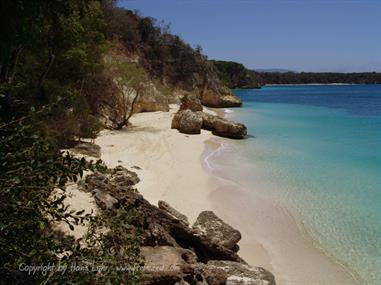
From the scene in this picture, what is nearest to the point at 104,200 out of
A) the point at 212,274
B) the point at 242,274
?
the point at 212,274

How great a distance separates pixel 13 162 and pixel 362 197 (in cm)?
1032

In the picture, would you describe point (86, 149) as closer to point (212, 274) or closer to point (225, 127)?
point (212, 274)

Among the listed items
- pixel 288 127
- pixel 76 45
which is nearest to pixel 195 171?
pixel 76 45

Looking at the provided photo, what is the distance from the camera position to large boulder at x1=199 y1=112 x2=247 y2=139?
20219mm

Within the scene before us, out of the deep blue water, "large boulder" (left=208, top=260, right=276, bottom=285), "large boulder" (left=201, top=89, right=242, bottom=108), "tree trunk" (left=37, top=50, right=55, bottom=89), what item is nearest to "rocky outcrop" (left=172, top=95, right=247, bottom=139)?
"tree trunk" (left=37, top=50, right=55, bottom=89)

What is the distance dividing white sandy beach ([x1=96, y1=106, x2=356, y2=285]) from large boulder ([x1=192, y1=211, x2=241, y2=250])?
0.39 m

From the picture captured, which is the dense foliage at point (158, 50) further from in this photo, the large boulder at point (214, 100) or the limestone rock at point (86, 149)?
the limestone rock at point (86, 149)

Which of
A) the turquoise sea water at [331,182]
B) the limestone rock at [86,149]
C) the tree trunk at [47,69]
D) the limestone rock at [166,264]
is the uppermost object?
the tree trunk at [47,69]

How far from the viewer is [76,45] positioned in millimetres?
13562

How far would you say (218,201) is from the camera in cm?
978

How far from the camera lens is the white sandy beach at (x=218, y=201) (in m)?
6.77

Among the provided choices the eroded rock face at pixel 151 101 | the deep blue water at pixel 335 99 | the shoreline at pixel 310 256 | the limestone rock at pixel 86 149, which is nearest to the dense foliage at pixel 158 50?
the eroded rock face at pixel 151 101

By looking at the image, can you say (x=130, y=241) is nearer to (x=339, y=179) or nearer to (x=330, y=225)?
(x=330, y=225)

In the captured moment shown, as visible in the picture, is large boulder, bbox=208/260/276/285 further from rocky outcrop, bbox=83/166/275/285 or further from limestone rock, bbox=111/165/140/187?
limestone rock, bbox=111/165/140/187
